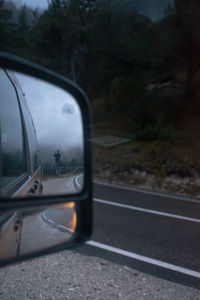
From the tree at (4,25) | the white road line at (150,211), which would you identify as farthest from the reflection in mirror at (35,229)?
the tree at (4,25)

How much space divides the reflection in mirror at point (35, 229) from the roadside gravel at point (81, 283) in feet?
5.42

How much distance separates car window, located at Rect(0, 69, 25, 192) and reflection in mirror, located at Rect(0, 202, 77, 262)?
20cm

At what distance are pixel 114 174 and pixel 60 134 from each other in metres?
10.5

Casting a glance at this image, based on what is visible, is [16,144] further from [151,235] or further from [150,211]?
[150,211]

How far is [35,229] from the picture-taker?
6.38 feet

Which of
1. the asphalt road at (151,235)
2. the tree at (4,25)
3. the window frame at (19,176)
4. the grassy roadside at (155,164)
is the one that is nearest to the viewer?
the window frame at (19,176)

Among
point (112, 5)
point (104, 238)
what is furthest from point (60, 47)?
point (104, 238)

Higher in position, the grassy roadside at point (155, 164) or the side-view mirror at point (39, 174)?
the side-view mirror at point (39, 174)

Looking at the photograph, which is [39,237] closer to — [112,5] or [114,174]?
[114,174]

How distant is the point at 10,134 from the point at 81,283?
2.32 meters

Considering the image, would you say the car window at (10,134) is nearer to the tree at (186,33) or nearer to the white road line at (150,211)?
the white road line at (150,211)

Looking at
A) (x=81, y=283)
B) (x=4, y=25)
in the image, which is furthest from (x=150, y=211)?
(x=4, y=25)

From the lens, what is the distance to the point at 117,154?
13953 mm

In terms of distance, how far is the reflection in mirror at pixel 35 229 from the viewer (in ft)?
5.36
